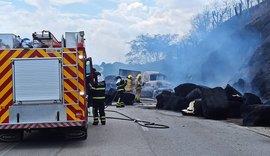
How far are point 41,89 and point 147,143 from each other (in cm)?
279

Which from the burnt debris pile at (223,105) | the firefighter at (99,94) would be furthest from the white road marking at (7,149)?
the burnt debris pile at (223,105)

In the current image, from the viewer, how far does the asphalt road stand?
10.1 meters

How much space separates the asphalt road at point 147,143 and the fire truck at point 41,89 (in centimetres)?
65

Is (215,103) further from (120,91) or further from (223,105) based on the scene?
(120,91)

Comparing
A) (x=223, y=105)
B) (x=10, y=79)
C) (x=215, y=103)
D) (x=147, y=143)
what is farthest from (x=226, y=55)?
(x=10, y=79)

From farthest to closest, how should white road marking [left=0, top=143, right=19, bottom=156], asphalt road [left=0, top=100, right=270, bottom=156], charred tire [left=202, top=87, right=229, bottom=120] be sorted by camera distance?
charred tire [left=202, top=87, right=229, bottom=120], white road marking [left=0, top=143, right=19, bottom=156], asphalt road [left=0, top=100, right=270, bottom=156]

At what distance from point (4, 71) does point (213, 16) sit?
6876 centimetres

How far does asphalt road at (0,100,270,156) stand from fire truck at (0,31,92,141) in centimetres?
65

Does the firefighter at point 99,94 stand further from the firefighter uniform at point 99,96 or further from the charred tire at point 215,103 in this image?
the charred tire at point 215,103

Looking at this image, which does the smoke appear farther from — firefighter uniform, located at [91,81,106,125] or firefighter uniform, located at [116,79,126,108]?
firefighter uniform, located at [91,81,106,125]

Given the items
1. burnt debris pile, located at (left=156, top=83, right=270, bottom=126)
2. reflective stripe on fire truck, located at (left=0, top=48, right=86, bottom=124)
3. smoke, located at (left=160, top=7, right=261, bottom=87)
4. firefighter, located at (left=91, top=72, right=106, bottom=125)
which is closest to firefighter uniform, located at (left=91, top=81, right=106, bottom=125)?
firefighter, located at (left=91, top=72, right=106, bottom=125)

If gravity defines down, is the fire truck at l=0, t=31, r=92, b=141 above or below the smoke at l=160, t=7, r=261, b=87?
below

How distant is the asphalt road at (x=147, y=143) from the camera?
→ 10148 mm

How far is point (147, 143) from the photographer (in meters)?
11.2
